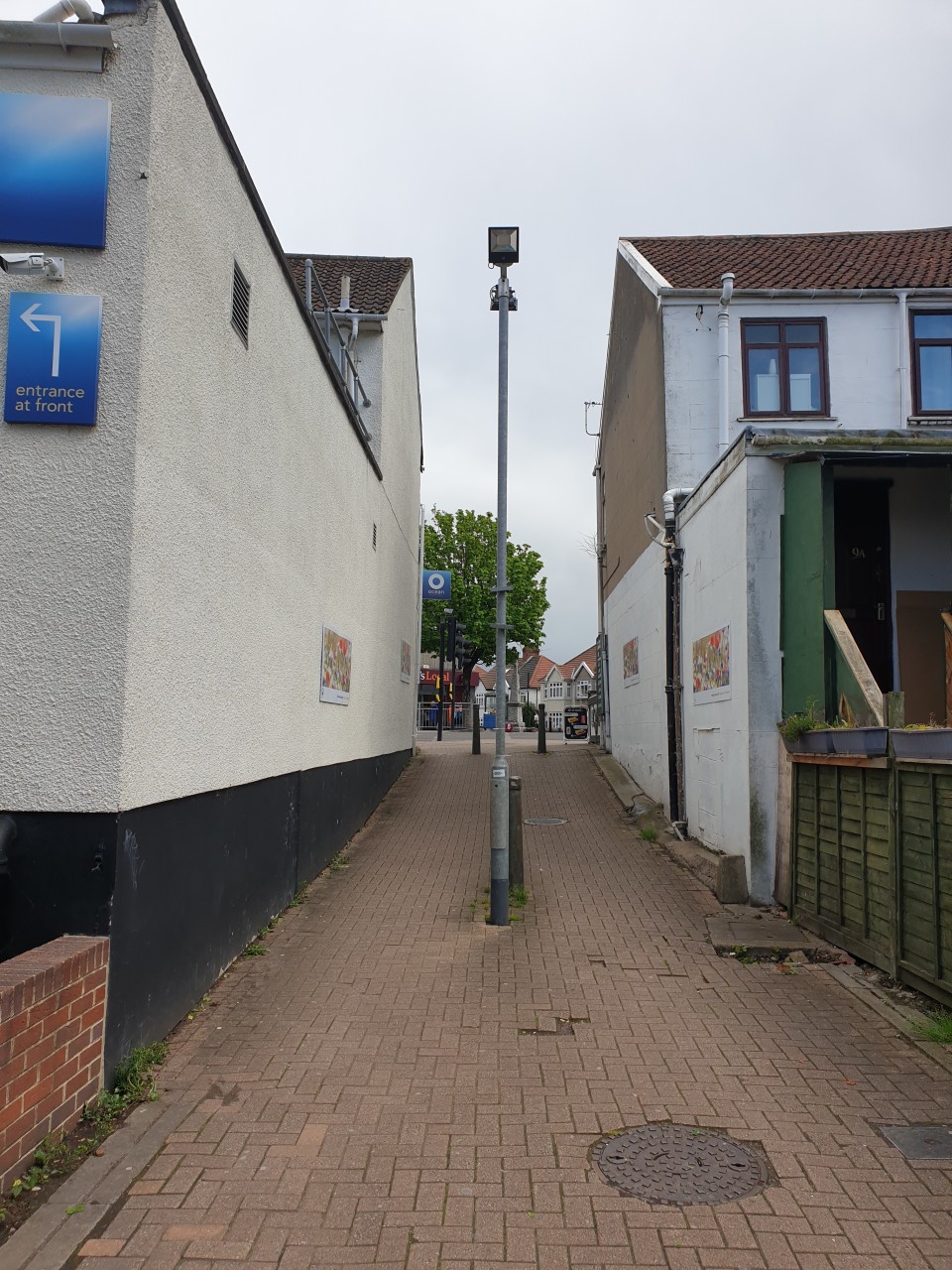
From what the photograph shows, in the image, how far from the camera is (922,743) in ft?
20.5

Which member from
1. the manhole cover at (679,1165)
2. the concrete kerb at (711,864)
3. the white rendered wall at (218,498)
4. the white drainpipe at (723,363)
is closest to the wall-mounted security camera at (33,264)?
the white rendered wall at (218,498)

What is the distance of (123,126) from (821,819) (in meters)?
6.66

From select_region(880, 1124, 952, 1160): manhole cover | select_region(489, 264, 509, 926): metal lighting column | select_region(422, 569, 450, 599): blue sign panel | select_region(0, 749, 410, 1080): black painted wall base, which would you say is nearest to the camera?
select_region(880, 1124, 952, 1160): manhole cover

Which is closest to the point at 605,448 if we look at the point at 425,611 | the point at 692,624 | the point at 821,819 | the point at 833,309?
the point at 833,309

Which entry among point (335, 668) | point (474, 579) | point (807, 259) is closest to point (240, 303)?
point (335, 668)

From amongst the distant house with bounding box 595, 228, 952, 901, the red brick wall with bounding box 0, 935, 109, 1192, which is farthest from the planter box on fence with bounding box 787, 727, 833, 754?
the red brick wall with bounding box 0, 935, 109, 1192

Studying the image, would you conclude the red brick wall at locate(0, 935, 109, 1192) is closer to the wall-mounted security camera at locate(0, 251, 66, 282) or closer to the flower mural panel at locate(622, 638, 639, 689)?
the wall-mounted security camera at locate(0, 251, 66, 282)

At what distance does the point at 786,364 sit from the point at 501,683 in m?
8.05

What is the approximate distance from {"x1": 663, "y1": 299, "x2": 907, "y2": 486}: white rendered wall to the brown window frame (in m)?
0.27

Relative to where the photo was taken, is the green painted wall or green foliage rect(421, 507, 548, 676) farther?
green foliage rect(421, 507, 548, 676)

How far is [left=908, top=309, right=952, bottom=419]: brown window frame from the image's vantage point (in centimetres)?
1415

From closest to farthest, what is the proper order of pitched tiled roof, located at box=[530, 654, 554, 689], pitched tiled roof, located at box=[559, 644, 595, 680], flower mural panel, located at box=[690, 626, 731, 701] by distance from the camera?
flower mural panel, located at box=[690, 626, 731, 701] < pitched tiled roof, located at box=[559, 644, 595, 680] < pitched tiled roof, located at box=[530, 654, 554, 689]

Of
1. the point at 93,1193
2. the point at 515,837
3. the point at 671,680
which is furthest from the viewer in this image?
the point at 671,680

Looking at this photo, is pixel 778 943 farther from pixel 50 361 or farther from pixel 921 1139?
pixel 50 361
